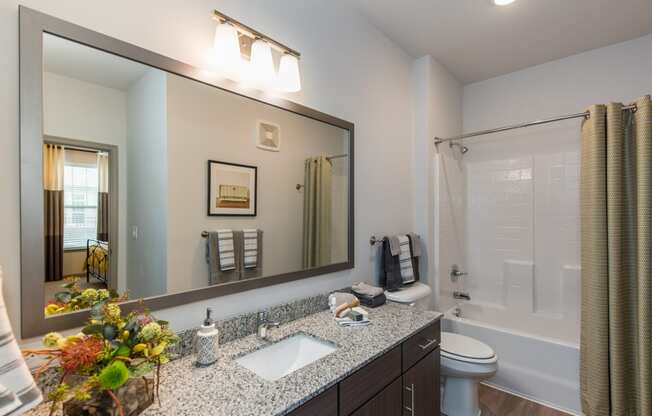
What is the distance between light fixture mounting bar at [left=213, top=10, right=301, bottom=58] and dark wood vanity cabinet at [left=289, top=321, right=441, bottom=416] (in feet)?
4.84

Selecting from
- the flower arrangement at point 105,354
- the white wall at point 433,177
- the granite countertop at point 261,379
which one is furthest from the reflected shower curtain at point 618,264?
the flower arrangement at point 105,354

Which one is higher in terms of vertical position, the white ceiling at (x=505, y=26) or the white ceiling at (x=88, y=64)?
the white ceiling at (x=505, y=26)

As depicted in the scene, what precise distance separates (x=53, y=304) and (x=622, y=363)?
9.29ft

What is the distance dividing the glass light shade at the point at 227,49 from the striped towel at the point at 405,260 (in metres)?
1.56

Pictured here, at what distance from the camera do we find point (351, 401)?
3.71 ft

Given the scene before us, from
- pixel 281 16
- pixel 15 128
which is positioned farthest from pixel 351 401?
pixel 281 16

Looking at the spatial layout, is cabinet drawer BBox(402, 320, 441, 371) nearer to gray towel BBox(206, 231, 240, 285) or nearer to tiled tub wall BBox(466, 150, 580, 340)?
gray towel BBox(206, 231, 240, 285)

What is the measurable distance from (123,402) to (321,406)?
57 centimetres

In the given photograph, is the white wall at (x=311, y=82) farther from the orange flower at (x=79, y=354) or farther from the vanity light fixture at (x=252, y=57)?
the orange flower at (x=79, y=354)

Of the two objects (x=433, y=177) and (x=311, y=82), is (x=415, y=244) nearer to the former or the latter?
(x=433, y=177)

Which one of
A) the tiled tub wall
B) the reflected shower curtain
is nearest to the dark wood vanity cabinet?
the reflected shower curtain

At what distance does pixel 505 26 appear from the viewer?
86.5 inches

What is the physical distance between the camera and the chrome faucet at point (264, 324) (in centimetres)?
136

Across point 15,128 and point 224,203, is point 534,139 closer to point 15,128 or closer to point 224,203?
point 224,203
